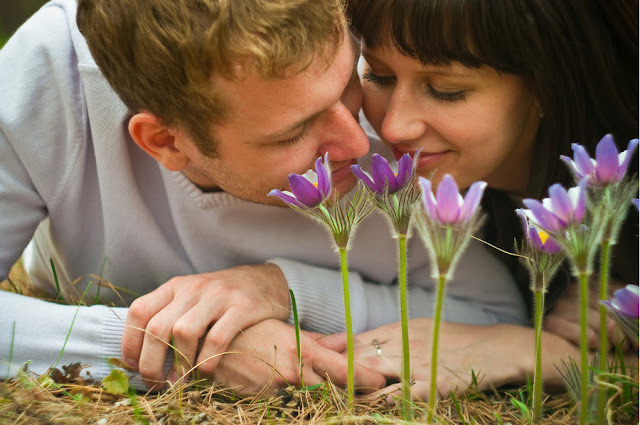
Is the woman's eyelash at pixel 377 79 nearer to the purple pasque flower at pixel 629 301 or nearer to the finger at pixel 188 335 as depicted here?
the finger at pixel 188 335

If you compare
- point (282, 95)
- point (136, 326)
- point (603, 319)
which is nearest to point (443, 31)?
point (282, 95)

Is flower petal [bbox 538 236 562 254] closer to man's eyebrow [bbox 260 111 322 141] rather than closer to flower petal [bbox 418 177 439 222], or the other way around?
flower petal [bbox 418 177 439 222]

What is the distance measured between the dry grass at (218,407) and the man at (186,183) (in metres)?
0.08

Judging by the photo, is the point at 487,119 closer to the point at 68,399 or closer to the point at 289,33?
the point at 289,33

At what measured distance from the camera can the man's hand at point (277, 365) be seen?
182 cm

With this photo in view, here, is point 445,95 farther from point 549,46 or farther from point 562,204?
point 562,204

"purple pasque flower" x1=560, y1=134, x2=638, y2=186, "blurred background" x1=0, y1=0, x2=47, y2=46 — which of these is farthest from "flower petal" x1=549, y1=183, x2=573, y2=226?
"blurred background" x1=0, y1=0, x2=47, y2=46

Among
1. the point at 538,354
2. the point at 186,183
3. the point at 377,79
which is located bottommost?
the point at 538,354

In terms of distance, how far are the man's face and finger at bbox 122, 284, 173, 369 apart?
425 millimetres

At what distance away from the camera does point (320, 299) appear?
219 cm

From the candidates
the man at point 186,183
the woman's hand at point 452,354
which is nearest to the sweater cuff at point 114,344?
the man at point 186,183

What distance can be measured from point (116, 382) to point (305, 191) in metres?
0.78

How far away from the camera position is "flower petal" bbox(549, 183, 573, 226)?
1.26m

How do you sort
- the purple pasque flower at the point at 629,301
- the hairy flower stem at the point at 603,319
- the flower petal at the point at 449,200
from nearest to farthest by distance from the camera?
the flower petal at the point at 449,200
the purple pasque flower at the point at 629,301
the hairy flower stem at the point at 603,319
